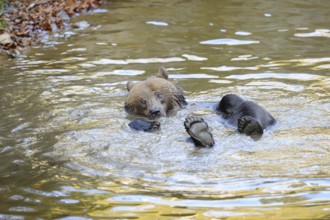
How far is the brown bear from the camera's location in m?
8.01

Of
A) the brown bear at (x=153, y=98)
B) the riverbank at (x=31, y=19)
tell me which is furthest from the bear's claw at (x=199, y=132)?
the riverbank at (x=31, y=19)

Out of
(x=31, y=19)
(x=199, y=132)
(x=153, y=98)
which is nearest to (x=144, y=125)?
(x=199, y=132)

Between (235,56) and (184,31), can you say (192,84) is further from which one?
(184,31)

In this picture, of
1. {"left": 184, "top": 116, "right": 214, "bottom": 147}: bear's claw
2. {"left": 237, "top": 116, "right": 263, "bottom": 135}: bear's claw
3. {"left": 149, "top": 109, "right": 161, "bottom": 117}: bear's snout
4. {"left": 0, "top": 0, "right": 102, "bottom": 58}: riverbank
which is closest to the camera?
{"left": 184, "top": 116, "right": 214, "bottom": 147}: bear's claw

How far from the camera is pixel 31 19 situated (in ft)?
46.5

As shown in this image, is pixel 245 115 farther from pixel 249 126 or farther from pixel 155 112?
pixel 155 112

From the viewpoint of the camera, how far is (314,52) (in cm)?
1072

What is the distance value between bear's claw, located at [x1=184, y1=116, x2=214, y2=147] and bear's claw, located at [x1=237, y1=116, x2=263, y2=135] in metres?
0.48

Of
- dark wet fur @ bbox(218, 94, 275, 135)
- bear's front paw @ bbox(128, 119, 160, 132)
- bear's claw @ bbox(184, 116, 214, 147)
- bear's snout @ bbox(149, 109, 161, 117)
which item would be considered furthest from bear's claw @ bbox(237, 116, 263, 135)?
bear's snout @ bbox(149, 109, 161, 117)

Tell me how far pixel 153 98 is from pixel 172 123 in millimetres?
782

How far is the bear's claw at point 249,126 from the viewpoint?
21.3ft

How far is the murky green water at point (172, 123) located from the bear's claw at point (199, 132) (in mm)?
103

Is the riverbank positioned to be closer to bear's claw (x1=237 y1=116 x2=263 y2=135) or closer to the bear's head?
the bear's head

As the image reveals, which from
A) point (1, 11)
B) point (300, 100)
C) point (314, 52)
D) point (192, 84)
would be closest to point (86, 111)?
point (192, 84)
